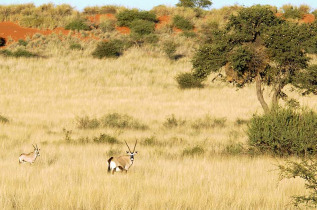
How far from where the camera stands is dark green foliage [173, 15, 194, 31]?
5375 centimetres

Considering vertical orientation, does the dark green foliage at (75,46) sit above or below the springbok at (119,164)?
above

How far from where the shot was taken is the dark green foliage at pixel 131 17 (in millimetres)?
54062

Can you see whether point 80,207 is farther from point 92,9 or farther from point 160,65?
point 92,9

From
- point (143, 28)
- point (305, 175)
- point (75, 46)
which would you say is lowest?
point (305, 175)

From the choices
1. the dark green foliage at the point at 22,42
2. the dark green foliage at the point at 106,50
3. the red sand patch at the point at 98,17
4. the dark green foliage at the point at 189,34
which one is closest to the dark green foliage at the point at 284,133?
the dark green foliage at the point at 106,50

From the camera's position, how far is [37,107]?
25344 millimetres

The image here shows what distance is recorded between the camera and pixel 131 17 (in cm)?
5488

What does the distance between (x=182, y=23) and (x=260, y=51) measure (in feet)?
130

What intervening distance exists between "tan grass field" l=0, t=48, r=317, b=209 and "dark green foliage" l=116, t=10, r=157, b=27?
742 inches

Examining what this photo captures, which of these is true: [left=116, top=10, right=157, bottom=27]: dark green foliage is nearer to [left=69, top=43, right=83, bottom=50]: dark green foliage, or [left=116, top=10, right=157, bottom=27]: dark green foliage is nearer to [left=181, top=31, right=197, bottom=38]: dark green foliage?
[left=181, top=31, right=197, bottom=38]: dark green foliage

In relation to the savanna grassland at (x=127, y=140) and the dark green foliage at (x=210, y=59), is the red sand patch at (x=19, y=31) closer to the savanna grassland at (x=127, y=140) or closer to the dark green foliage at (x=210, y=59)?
the savanna grassland at (x=127, y=140)

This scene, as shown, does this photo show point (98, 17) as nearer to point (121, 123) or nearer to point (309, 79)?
point (121, 123)

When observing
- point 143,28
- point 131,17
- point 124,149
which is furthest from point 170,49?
point 124,149

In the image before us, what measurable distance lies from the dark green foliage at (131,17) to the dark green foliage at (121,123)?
34773mm
